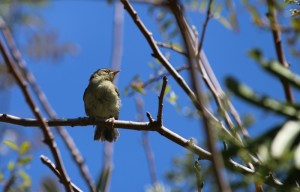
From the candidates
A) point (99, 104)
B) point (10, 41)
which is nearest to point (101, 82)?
point (99, 104)

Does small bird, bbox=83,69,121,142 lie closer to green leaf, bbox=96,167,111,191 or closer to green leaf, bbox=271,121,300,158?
green leaf, bbox=96,167,111,191

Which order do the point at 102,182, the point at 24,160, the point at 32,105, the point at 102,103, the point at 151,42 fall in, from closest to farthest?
the point at 32,105 < the point at 102,182 < the point at 151,42 < the point at 24,160 < the point at 102,103

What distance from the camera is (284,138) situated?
963 millimetres

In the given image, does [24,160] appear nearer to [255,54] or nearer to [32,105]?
[32,105]

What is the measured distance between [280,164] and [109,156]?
2149 mm

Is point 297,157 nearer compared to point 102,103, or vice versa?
point 297,157

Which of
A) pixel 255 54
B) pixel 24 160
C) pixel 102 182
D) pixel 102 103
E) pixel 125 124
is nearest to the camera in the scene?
pixel 255 54

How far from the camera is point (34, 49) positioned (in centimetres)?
459

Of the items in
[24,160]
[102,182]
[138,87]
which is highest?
[138,87]

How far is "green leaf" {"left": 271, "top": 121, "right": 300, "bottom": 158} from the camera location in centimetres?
94

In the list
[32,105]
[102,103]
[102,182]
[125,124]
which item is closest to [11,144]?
[125,124]

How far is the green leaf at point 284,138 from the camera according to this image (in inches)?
36.9

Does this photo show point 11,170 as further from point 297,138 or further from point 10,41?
point 297,138

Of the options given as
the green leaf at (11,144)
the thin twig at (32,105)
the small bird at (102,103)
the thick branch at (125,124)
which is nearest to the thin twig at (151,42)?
the thick branch at (125,124)
